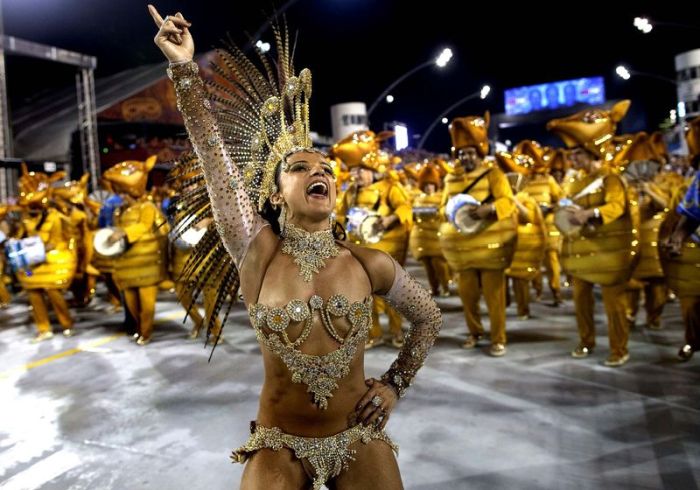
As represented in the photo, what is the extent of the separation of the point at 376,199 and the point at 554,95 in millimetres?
44192

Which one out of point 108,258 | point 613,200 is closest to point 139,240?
point 108,258

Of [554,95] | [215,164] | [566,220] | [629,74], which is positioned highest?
[554,95]

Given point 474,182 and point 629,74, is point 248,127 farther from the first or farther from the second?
point 629,74

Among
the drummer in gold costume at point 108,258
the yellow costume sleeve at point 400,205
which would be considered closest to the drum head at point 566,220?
the yellow costume sleeve at point 400,205

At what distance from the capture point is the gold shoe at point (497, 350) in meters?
5.81

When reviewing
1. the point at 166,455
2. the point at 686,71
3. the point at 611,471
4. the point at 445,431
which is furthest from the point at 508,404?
the point at 686,71

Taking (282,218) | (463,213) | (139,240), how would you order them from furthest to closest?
(139,240) → (463,213) → (282,218)

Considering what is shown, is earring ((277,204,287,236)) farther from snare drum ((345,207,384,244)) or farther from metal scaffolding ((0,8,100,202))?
metal scaffolding ((0,8,100,202))

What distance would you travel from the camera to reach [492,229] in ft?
18.8

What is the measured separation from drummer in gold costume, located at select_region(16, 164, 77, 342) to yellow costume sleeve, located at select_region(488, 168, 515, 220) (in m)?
5.32

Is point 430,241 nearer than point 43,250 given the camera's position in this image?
No

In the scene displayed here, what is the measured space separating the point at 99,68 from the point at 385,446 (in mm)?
18292

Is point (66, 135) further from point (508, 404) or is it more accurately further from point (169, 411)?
point (508, 404)

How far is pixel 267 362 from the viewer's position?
1967 millimetres
